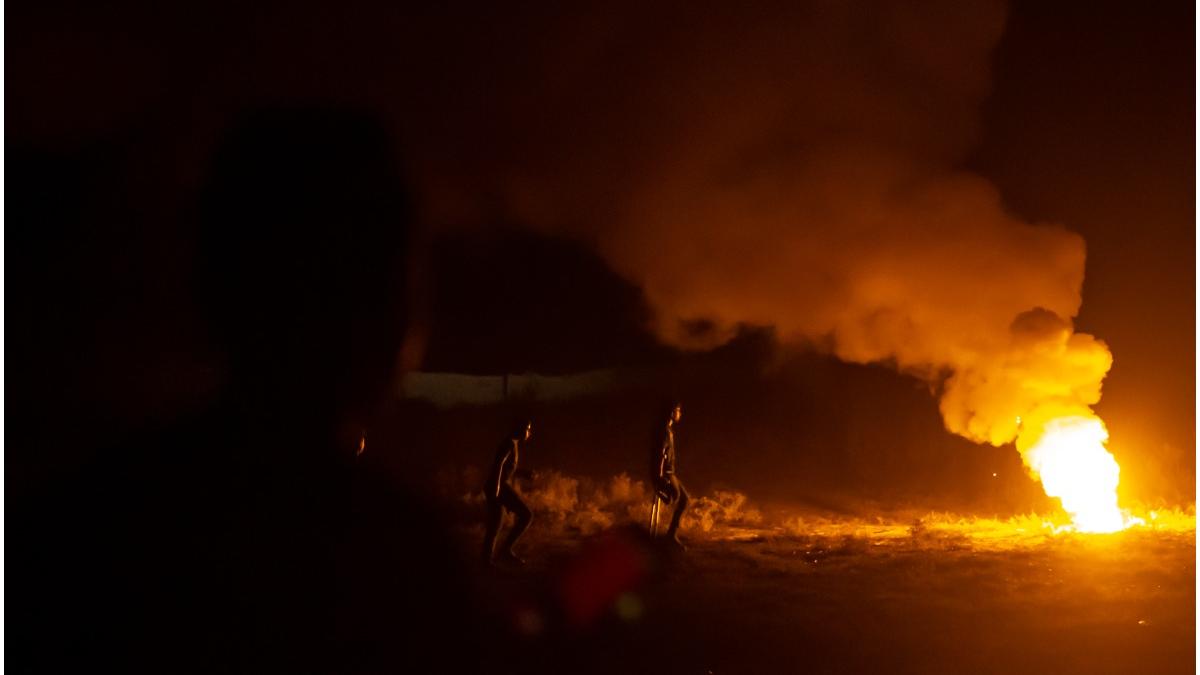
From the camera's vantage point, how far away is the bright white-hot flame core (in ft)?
43.7

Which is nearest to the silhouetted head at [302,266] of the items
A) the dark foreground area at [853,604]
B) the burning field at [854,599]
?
A: the burning field at [854,599]

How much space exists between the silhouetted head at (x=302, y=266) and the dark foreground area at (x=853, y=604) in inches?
183

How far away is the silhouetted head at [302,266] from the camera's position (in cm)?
144

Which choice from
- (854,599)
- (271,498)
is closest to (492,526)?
(854,599)

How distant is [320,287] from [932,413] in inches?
841

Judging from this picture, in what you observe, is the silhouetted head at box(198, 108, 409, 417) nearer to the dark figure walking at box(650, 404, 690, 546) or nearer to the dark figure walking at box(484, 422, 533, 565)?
the dark figure walking at box(484, 422, 533, 565)

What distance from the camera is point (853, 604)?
8.55 metres

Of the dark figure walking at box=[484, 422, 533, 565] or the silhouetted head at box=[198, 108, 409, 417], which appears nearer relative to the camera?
the silhouetted head at box=[198, 108, 409, 417]

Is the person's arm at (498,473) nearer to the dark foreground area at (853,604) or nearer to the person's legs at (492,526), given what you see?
the person's legs at (492,526)

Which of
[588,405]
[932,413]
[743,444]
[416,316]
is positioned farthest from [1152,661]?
[588,405]

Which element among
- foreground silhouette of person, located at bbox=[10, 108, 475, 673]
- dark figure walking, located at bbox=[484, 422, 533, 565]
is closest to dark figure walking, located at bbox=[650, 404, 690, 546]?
dark figure walking, located at bbox=[484, 422, 533, 565]

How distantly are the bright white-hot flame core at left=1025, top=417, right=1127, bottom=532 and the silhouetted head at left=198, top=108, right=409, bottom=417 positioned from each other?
13.5 m

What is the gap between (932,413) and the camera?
21406 millimetres

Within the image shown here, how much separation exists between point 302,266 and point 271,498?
0.36 m
